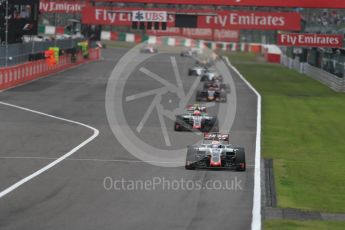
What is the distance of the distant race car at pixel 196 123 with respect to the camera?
32.4 m

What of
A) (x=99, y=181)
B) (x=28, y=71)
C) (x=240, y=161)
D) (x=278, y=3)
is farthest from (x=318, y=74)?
(x=99, y=181)

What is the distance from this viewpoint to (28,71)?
182ft

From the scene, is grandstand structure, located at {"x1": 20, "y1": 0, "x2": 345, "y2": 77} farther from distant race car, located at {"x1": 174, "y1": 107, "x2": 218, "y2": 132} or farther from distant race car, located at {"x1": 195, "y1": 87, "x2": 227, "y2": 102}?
distant race car, located at {"x1": 174, "y1": 107, "x2": 218, "y2": 132}

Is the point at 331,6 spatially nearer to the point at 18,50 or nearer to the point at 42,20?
the point at 18,50

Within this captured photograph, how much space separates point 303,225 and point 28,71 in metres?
40.8

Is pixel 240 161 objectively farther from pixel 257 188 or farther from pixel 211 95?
pixel 211 95

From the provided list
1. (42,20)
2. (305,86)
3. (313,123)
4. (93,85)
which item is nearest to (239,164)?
(313,123)

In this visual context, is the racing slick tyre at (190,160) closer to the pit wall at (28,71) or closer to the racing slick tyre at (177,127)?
the racing slick tyre at (177,127)

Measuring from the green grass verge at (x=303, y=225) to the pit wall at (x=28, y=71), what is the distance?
33.4 meters

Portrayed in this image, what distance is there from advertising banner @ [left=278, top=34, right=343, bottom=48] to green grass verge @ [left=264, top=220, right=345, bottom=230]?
141 feet

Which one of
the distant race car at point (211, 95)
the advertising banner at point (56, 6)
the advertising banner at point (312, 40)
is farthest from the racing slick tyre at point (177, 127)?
the advertising banner at point (56, 6)

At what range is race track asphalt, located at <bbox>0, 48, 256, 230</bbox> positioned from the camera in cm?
1620

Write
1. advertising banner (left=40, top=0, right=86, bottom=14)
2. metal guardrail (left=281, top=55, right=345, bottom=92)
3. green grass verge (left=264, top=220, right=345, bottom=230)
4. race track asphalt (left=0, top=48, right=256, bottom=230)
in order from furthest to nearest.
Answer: advertising banner (left=40, top=0, right=86, bottom=14) < metal guardrail (left=281, top=55, right=345, bottom=92) < race track asphalt (left=0, top=48, right=256, bottom=230) < green grass verge (left=264, top=220, right=345, bottom=230)

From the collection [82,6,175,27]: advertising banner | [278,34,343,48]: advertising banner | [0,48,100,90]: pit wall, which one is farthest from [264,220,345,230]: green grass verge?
[82,6,175,27]: advertising banner
